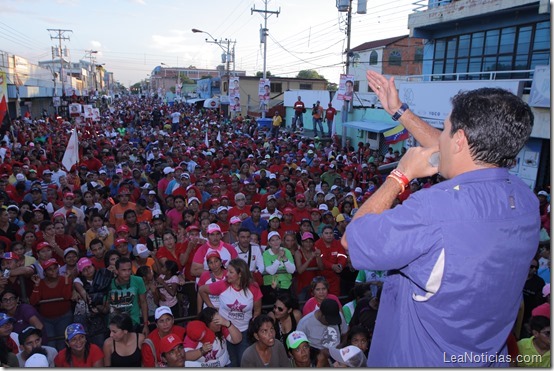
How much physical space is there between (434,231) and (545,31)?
17414 millimetres

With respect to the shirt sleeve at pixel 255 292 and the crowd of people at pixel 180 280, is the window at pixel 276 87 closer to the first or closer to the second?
the crowd of people at pixel 180 280

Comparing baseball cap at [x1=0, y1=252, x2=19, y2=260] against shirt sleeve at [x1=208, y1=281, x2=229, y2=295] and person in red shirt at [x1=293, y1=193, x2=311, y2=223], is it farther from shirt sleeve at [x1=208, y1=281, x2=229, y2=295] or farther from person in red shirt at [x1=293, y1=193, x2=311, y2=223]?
person in red shirt at [x1=293, y1=193, x2=311, y2=223]

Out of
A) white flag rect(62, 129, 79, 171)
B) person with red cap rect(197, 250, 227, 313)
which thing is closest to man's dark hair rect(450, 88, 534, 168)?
person with red cap rect(197, 250, 227, 313)

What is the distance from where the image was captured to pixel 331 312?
15.6 ft

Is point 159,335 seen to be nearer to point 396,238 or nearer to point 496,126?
point 396,238

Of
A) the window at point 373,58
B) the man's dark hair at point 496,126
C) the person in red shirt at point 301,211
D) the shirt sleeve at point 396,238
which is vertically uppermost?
the window at point 373,58

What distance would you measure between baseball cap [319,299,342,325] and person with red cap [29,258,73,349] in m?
3.29

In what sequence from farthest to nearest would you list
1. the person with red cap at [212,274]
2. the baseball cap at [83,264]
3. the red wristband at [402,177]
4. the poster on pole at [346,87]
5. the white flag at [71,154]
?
1. the poster on pole at [346,87]
2. the white flag at [71,154]
3. the baseball cap at [83,264]
4. the person with red cap at [212,274]
5. the red wristband at [402,177]

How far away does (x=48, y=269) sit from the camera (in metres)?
5.55

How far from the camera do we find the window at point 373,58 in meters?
38.0

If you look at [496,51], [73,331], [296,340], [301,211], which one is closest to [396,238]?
[296,340]

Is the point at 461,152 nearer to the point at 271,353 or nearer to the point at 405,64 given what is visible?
the point at 271,353

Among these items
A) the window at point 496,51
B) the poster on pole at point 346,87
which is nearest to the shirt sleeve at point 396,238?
the window at point 496,51

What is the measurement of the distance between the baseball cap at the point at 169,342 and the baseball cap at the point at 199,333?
155 millimetres
